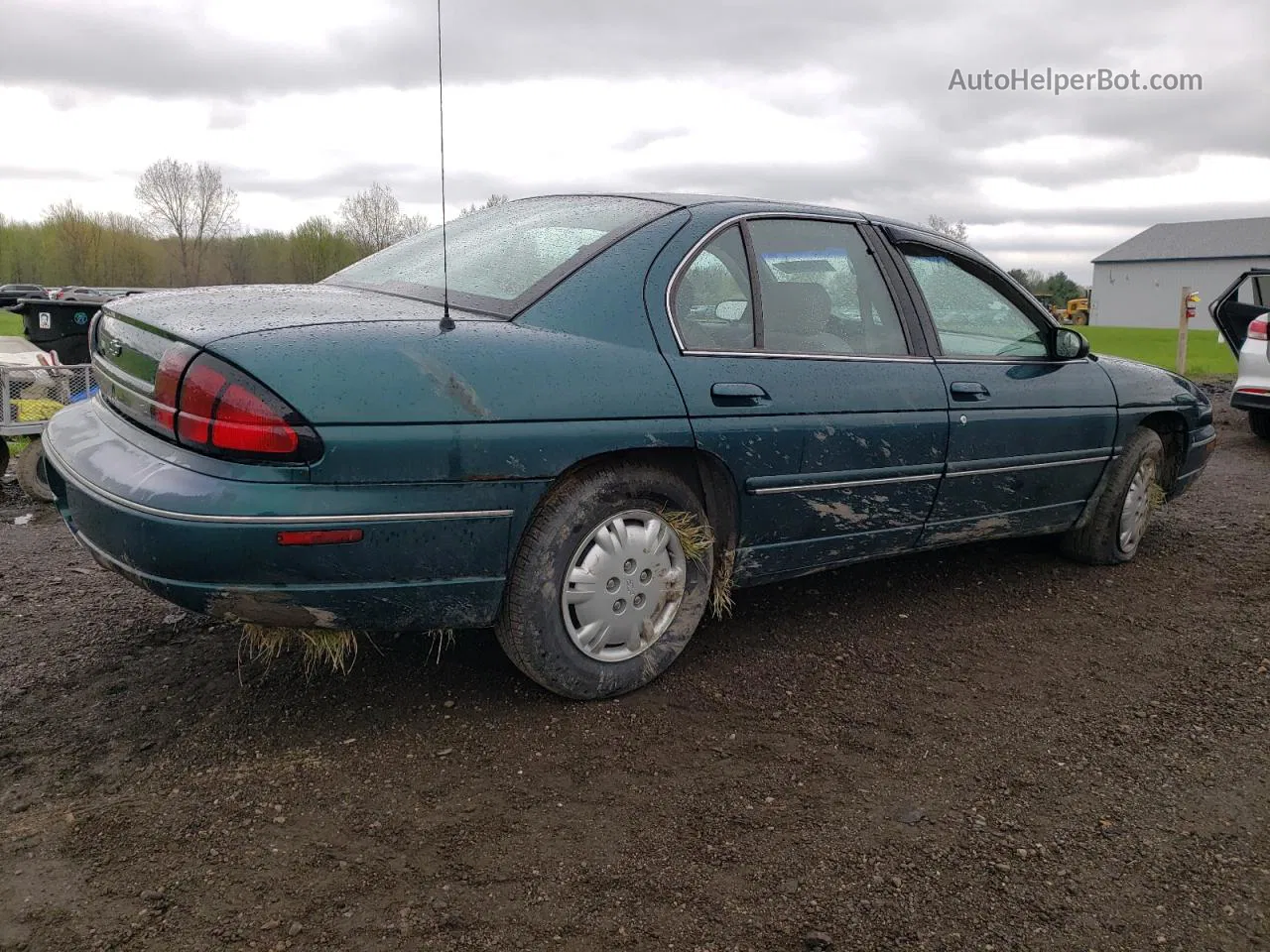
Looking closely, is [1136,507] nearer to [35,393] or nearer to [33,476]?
[33,476]

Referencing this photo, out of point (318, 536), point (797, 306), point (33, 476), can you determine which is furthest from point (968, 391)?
point (33, 476)

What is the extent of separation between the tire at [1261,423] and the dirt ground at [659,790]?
7118 millimetres

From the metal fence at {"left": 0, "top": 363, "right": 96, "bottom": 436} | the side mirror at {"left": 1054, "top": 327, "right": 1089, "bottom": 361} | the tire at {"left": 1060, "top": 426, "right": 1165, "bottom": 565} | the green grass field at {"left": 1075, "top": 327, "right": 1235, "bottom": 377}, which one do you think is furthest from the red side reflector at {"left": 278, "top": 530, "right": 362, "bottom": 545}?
the green grass field at {"left": 1075, "top": 327, "right": 1235, "bottom": 377}

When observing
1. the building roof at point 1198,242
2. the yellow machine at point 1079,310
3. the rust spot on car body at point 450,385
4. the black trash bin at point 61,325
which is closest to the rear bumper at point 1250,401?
the rust spot on car body at point 450,385

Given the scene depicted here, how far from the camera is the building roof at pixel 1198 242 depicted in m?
→ 72.1

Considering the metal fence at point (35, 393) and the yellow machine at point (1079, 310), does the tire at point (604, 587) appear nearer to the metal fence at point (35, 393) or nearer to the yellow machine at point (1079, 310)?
the metal fence at point (35, 393)

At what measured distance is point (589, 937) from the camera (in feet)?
6.98

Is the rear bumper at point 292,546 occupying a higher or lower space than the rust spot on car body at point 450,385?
Result: lower

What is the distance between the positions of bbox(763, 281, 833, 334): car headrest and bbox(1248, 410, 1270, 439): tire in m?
8.30

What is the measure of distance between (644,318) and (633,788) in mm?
1366

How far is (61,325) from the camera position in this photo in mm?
7348

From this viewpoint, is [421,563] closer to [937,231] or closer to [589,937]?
[589,937]

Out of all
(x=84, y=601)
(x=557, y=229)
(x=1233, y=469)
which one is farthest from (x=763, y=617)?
(x=1233, y=469)

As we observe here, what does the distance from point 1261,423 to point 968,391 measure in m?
7.89
